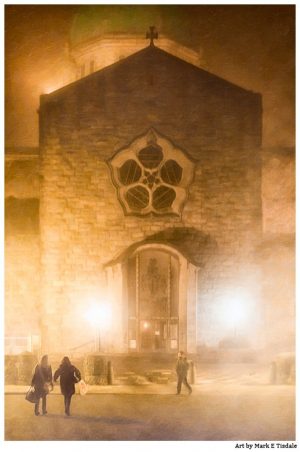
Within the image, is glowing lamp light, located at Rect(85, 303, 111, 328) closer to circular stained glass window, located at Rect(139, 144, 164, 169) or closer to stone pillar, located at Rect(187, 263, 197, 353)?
stone pillar, located at Rect(187, 263, 197, 353)

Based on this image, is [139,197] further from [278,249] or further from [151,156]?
[278,249]

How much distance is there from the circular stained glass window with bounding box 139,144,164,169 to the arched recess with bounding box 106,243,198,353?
1910 mm

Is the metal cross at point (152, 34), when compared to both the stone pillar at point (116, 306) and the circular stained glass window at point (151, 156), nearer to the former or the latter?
the circular stained glass window at point (151, 156)

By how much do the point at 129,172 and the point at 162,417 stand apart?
5838mm

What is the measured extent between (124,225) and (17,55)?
4.49 meters

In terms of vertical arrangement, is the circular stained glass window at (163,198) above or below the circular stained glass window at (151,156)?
below

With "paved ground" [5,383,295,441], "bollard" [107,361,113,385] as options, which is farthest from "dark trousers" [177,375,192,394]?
"bollard" [107,361,113,385]

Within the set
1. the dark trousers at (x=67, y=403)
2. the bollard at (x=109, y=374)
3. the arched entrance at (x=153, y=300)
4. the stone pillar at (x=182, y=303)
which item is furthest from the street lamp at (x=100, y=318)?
the dark trousers at (x=67, y=403)

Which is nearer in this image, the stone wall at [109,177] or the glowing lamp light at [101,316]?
the glowing lamp light at [101,316]

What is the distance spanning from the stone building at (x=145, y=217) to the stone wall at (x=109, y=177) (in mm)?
24

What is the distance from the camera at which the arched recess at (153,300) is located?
15.3 metres

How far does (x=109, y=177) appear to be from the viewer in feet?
50.9

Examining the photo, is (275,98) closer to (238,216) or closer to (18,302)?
(238,216)

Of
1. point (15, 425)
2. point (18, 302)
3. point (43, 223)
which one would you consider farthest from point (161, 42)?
point (15, 425)
